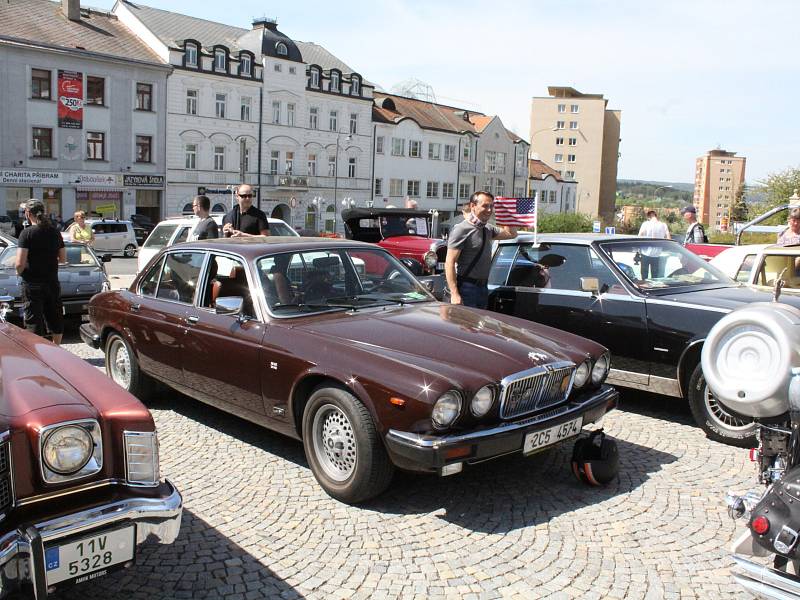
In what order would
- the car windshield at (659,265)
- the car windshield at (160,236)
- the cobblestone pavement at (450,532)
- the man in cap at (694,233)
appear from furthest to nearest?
the car windshield at (160,236), the man in cap at (694,233), the car windshield at (659,265), the cobblestone pavement at (450,532)

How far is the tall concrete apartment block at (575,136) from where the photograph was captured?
111 meters

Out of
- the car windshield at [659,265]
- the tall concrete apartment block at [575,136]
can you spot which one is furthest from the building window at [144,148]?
the tall concrete apartment block at [575,136]

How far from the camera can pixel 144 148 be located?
45.2 metres

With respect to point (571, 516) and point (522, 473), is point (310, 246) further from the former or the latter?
point (571, 516)

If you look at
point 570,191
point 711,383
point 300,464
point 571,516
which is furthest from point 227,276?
point 570,191

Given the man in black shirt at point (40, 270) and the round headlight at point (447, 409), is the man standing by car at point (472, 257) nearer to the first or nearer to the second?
the round headlight at point (447, 409)

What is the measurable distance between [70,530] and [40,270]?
5.89 meters

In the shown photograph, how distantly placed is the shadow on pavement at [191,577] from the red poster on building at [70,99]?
41956mm

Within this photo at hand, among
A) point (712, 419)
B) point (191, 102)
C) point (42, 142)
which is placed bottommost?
point (712, 419)

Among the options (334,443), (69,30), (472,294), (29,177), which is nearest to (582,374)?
(334,443)

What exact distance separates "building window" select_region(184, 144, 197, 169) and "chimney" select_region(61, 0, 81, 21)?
9522 millimetres

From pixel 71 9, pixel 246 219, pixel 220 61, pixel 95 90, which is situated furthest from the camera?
pixel 220 61

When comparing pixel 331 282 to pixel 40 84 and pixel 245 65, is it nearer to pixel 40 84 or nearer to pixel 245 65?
pixel 40 84

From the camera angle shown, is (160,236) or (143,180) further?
(143,180)
